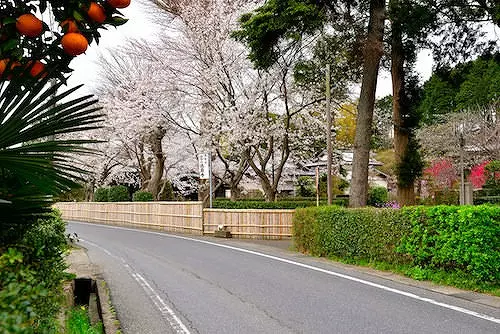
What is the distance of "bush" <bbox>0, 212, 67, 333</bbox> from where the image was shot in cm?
153

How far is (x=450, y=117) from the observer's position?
2500 centimetres

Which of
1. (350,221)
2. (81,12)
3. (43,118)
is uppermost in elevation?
(81,12)

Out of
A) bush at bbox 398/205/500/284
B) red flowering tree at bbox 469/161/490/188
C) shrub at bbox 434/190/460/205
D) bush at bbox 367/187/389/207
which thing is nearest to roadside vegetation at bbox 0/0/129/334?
bush at bbox 398/205/500/284

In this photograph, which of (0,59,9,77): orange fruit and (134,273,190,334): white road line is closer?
(0,59,9,77): orange fruit

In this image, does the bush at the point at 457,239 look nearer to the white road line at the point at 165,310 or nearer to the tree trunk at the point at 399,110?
the white road line at the point at 165,310

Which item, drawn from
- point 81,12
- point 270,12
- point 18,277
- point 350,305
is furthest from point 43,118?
point 270,12

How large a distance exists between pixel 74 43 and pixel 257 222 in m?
16.5

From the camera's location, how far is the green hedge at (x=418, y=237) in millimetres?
7848

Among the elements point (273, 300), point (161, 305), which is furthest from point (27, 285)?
point (273, 300)

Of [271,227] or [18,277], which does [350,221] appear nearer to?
[271,227]

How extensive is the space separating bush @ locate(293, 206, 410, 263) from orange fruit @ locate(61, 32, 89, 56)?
8.40 meters

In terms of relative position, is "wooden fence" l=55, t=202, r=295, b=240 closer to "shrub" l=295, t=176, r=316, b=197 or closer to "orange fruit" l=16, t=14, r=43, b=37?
"shrub" l=295, t=176, r=316, b=197

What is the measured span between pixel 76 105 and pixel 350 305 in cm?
573

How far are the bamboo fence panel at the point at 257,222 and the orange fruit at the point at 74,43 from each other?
51.9ft
